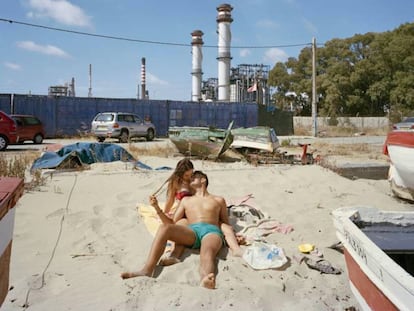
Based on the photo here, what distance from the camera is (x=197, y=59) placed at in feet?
175

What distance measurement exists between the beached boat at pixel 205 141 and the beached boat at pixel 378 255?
8780mm

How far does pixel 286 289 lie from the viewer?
415 centimetres

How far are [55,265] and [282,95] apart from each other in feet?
180

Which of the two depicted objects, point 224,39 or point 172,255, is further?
point 224,39

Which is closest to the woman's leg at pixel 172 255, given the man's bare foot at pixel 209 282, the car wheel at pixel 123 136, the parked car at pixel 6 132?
the man's bare foot at pixel 209 282

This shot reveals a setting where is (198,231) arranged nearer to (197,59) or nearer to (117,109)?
(117,109)

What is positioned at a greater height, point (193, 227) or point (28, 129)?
point (28, 129)

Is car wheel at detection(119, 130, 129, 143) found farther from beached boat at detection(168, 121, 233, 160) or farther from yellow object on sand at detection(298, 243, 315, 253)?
yellow object on sand at detection(298, 243, 315, 253)

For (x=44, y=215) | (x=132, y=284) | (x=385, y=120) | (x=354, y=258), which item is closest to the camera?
(x=354, y=258)

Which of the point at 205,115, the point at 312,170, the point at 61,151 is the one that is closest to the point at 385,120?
the point at 205,115

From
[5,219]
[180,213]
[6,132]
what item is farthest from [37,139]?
[5,219]

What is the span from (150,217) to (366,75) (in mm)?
47247

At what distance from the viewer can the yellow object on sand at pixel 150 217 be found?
5731 mm

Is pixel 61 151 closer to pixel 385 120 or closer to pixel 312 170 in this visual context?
pixel 312 170
